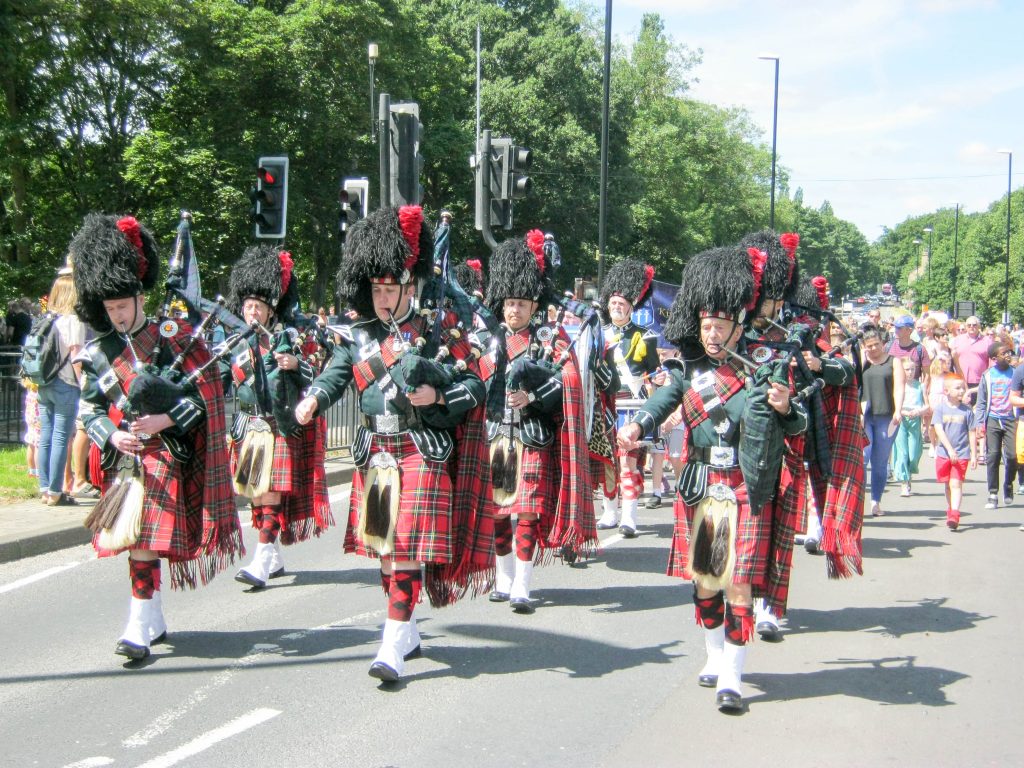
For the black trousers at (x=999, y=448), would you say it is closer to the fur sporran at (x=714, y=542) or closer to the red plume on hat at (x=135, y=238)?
the fur sporran at (x=714, y=542)

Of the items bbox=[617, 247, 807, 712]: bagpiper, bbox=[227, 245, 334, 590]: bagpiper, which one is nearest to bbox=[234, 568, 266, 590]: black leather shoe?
bbox=[227, 245, 334, 590]: bagpiper

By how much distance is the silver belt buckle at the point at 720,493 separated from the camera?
5.05 metres

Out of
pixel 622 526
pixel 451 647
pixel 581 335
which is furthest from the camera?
pixel 622 526

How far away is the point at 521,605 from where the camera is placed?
6668 millimetres

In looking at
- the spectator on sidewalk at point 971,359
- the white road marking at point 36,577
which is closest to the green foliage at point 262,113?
the spectator on sidewalk at point 971,359

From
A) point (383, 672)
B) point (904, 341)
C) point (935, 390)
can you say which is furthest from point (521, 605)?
point (904, 341)

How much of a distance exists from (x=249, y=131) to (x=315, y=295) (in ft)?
24.4

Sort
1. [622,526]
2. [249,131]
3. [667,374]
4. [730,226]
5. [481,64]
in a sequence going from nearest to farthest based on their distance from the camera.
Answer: [667,374] → [622,526] → [249,131] → [481,64] → [730,226]

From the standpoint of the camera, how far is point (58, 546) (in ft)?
27.7

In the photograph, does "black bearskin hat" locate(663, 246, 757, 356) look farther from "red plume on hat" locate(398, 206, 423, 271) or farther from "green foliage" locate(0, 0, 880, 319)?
"green foliage" locate(0, 0, 880, 319)

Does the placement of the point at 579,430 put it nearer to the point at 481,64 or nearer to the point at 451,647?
the point at 451,647

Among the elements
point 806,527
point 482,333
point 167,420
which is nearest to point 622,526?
point 806,527

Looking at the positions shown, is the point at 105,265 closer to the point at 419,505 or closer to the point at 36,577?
the point at 419,505

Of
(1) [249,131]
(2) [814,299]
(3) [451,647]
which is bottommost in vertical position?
(3) [451,647]
